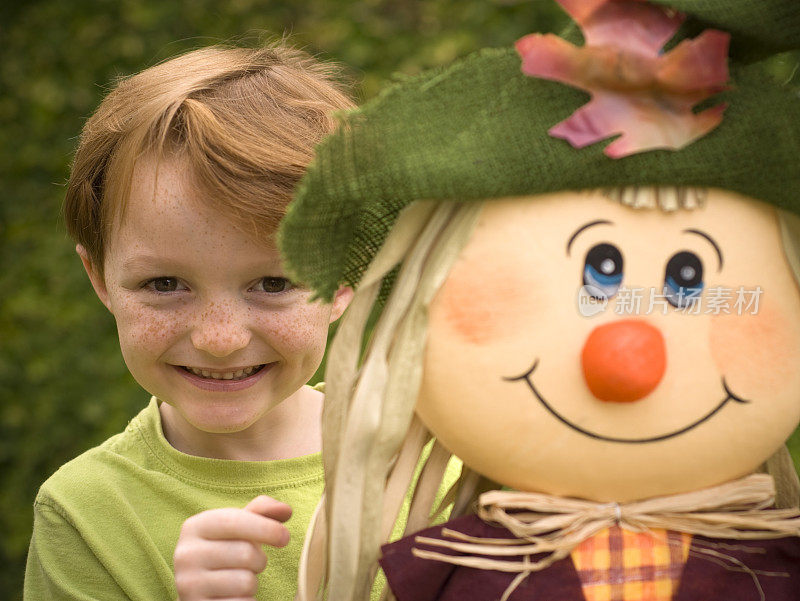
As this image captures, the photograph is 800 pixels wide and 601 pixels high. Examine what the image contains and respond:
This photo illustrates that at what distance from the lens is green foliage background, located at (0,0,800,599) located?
3.09 m

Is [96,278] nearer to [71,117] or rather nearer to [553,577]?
[553,577]

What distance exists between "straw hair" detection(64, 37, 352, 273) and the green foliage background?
147 cm

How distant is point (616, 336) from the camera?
97 centimetres

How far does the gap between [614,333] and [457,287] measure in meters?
0.17

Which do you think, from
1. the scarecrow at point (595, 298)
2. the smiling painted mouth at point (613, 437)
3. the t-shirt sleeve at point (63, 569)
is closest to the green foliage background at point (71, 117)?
the t-shirt sleeve at point (63, 569)

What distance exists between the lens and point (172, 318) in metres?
1.40

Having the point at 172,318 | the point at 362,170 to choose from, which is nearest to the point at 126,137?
the point at 172,318

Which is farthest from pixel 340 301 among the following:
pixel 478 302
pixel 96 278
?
pixel 478 302

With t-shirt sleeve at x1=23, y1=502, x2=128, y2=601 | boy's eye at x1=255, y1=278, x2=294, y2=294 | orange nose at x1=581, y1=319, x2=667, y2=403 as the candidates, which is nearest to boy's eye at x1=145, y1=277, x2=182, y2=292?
boy's eye at x1=255, y1=278, x2=294, y2=294

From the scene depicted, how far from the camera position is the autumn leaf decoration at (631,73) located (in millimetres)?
997

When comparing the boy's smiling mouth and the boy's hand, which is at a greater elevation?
the boy's smiling mouth

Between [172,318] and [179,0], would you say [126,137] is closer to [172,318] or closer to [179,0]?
[172,318]

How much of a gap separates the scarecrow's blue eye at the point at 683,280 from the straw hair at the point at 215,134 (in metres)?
0.48

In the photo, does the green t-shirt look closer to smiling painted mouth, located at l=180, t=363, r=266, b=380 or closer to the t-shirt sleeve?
the t-shirt sleeve
